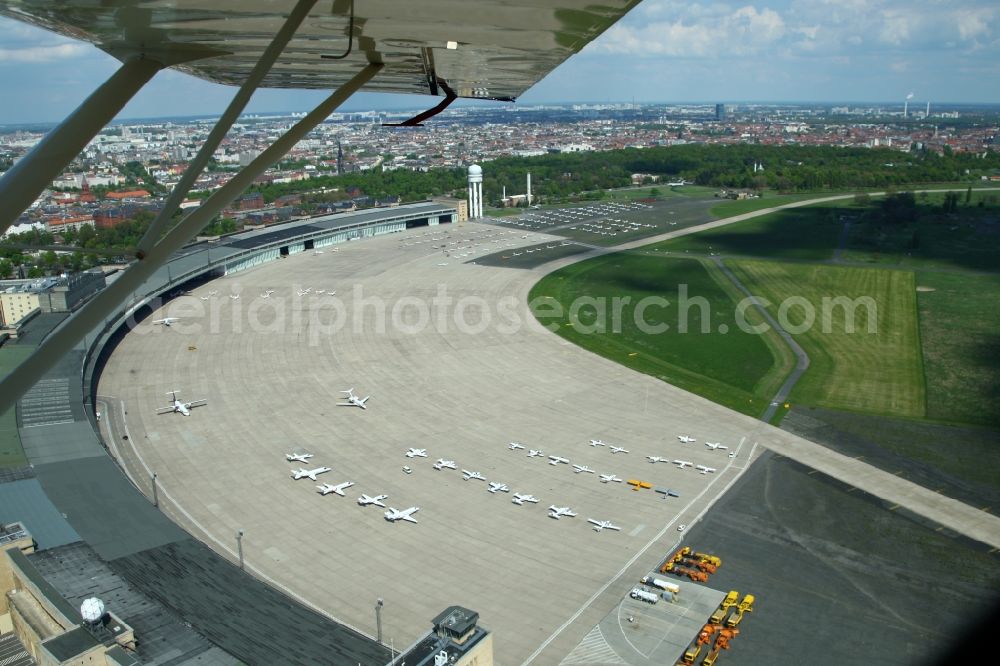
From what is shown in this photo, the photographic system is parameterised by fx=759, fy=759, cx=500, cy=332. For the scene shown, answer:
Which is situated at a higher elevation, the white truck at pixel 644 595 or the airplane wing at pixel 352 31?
the airplane wing at pixel 352 31

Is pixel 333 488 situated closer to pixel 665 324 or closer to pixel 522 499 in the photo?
pixel 522 499

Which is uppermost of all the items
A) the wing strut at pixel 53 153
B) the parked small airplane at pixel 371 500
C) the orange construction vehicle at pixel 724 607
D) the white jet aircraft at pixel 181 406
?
the wing strut at pixel 53 153

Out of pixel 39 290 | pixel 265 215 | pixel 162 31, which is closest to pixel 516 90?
pixel 162 31

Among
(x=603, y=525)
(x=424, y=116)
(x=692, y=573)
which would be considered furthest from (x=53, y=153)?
(x=603, y=525)

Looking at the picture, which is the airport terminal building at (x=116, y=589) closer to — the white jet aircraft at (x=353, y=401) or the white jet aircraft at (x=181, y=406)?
the white jet aircraft at (x=181, y=406)

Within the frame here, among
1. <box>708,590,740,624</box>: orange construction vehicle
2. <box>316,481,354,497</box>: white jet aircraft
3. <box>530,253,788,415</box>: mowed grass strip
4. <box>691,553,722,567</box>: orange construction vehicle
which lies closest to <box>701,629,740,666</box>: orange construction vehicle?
A: <box>708,590,740,624</box>: orange construction vehicle

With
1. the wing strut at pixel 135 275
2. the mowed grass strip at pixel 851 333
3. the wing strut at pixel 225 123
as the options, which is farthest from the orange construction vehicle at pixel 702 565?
the wing strut at pixel 225 123
